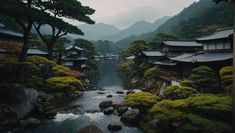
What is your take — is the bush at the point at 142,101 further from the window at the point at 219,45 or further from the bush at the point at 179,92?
→ the window at the point at 219,45

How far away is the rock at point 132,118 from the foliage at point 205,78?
595 centimetres

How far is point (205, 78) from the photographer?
68.2 feet

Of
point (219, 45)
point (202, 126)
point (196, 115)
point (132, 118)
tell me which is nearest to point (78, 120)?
point (132, 118)

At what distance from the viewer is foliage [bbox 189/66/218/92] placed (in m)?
20.8

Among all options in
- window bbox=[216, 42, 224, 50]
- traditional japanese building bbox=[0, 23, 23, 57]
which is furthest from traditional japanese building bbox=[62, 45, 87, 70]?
window bbox=[216, 42, 224, 50]

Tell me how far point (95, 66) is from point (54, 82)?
3987cm

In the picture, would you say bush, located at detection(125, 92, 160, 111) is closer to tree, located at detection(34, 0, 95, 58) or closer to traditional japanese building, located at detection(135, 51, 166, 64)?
tree, located at detection(34, 0, 95, 58)

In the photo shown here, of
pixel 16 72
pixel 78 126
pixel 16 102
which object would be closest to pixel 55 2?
pixel 16 72

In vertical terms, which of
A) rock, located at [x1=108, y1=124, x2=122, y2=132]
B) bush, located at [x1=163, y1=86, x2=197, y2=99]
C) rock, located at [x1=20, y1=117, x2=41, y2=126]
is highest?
bush, located at [x1=163, y1=86, x2=197, y2=99]

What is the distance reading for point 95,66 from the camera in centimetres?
6569

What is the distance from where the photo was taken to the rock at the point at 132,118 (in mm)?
20703

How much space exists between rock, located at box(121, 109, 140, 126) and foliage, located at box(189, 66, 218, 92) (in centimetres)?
595

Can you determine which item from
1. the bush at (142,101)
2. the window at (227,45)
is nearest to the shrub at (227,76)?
the bush at (142,101)

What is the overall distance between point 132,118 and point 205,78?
7.33 meters
